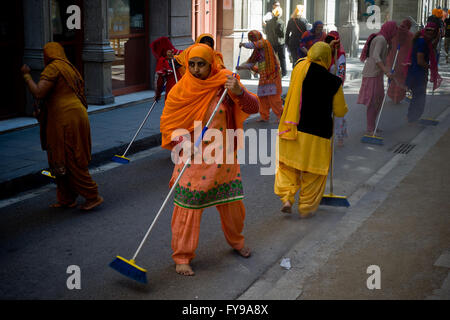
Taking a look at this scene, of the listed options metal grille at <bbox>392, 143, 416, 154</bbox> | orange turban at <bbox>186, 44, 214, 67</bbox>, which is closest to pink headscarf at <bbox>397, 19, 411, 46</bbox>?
metal grille at <bbox>392, 143, 416, 154</bbox>

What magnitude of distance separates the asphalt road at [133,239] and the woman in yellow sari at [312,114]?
64cm

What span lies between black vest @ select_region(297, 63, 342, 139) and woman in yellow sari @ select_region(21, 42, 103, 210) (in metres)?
2.34

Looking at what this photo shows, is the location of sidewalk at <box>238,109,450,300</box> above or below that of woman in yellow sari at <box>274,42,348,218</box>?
below

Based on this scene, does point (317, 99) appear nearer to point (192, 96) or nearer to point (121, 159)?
point (192, 96)

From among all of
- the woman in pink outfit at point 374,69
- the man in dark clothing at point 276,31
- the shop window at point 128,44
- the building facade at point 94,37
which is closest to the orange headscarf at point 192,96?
the woman in pink outfit at point 374,69

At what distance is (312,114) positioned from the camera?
6.30m

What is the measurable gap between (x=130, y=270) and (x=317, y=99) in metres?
2.77

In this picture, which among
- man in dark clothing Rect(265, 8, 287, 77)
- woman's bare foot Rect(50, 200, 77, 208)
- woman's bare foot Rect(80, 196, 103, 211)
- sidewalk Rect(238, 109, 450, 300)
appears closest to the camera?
sidewalk Rect(238, 109, 450, 300)

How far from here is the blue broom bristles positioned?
6.68 m

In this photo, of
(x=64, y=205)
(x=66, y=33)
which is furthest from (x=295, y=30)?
(x=64, y=205)

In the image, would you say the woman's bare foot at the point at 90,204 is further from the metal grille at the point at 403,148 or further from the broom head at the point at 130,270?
the metal grille at the point at 403,148

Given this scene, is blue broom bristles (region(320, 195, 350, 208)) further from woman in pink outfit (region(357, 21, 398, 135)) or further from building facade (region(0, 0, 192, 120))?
building facade (region(0, 0, 192, 120))
